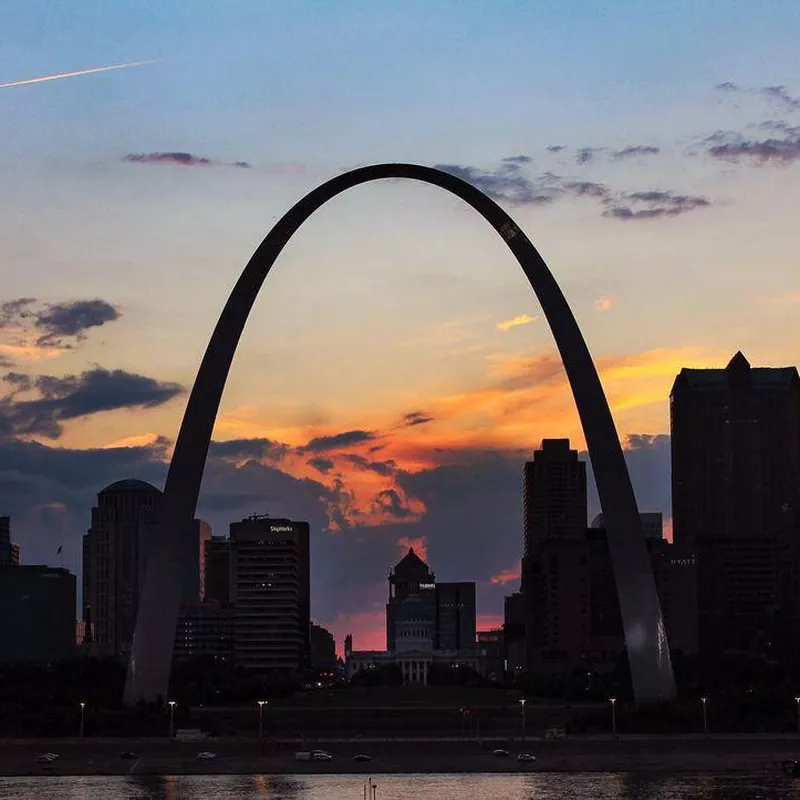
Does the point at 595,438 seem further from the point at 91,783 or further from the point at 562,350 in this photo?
the point at 91,783

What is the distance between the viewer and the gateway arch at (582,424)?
300ft

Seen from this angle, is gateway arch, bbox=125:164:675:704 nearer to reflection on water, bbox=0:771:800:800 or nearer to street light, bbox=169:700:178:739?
street light, bbox=169:700:178:739

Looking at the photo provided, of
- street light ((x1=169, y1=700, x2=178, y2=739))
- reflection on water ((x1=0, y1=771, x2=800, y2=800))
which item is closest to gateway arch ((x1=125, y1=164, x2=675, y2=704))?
street light ((x1=169, y1=700, x2=178, y2=739))

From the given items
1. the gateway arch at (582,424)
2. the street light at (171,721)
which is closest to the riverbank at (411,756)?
the street light at (171,721)

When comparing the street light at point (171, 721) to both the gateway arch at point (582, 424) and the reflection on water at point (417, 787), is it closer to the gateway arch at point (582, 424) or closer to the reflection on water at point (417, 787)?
the gateway arch at point (582, 424)

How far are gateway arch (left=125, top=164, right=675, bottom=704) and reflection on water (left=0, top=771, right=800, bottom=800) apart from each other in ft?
39.9

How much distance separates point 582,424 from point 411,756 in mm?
17076

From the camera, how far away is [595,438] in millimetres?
91625

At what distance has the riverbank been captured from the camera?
83.3 meters

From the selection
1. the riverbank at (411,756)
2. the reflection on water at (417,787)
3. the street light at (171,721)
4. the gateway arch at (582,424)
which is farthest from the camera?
the street light at (171,721)

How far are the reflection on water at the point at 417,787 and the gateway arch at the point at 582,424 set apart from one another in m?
12.2

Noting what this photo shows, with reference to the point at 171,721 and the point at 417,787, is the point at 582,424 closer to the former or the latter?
the point at 417,787

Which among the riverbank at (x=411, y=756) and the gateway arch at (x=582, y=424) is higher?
the gateway arch at (x=582, y=424)

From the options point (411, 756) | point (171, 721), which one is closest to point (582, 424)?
point (411, 756)
